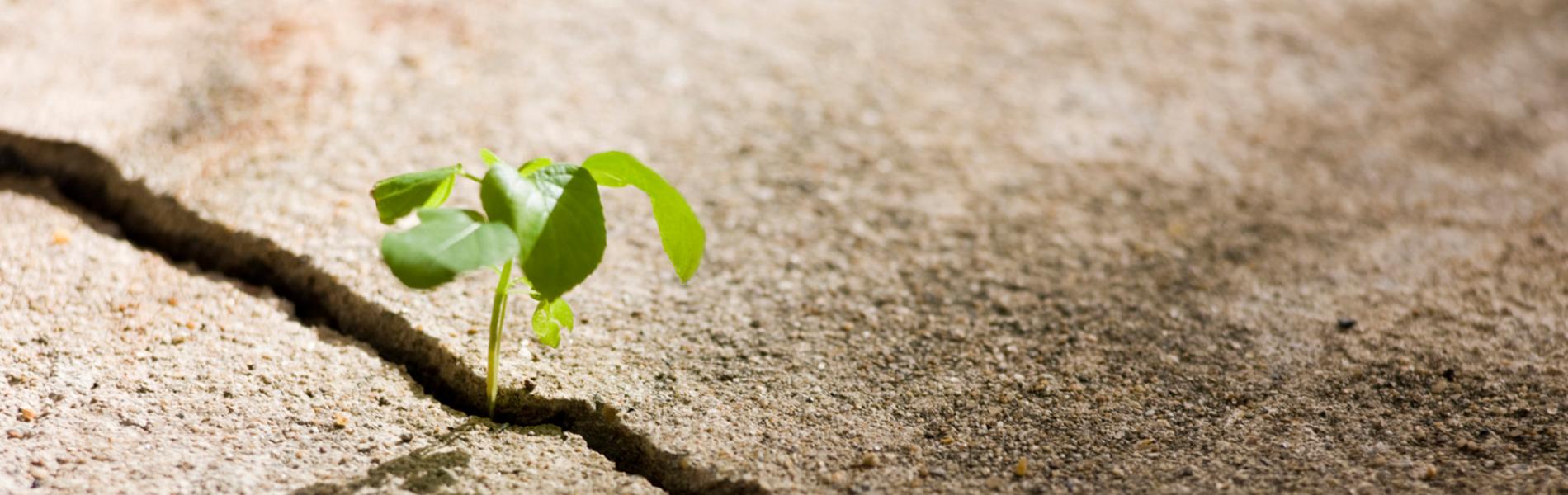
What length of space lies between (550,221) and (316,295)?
753 mm

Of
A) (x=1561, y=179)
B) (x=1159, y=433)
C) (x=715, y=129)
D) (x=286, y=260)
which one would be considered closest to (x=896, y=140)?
(x=715, y=129)

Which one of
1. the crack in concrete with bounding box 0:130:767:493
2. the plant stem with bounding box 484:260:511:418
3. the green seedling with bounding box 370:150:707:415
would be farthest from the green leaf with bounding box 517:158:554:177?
the crack in concrete with bounding box 0:130:767:493

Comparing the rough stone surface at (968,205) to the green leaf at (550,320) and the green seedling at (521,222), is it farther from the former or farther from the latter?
the green seedling at (521,222)

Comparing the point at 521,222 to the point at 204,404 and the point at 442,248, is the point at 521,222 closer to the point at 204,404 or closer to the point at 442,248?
the point at 442,248

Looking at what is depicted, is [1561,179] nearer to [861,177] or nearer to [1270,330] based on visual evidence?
[1270,330]

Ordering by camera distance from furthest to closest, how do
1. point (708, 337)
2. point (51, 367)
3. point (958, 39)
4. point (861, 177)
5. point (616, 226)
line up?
point (958, 39)
point (861, 177)
point (616, 226)
point (708, 337)
point (51, 367)

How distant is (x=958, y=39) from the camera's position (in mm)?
3020

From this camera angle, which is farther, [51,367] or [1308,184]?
[1308,184]

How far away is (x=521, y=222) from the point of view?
4.12 ft

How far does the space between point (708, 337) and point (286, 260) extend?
0.73m

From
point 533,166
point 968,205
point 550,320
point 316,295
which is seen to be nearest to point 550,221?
point 533,166

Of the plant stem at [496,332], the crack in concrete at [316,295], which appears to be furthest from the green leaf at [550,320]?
the crack in concrete at [316,295]

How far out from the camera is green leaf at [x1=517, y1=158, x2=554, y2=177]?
1353 mm

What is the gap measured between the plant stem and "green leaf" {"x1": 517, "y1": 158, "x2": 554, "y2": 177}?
0.37 ft
